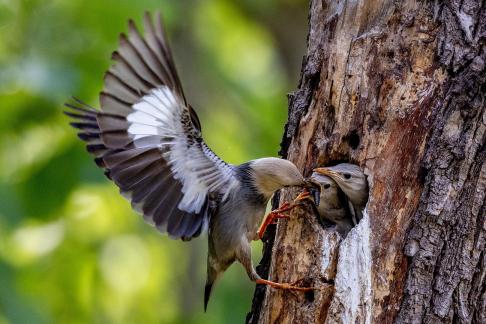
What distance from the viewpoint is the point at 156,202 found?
495cm

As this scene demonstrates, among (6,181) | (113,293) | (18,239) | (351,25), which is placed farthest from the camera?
(113,293)

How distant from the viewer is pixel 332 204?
5.24 meters

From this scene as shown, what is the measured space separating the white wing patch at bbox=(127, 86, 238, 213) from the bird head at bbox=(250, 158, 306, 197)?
206 mm

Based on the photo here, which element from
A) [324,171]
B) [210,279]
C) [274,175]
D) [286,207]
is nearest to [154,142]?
[274,175]

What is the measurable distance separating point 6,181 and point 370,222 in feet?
12.0

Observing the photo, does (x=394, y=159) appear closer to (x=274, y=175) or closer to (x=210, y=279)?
(x=274, y=175)

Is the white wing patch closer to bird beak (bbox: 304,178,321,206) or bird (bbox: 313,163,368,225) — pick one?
bird beak (bbox: 304,178,321,206)

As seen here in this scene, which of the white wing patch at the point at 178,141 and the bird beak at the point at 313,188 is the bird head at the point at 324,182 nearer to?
the bird beak at the point at 313,188

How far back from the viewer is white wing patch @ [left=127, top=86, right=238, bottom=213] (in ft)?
15.5

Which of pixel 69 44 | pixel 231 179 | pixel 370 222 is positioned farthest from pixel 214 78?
pixel 370 222

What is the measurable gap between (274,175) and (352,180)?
466 mm

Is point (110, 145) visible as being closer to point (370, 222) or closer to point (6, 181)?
point (370, 222)

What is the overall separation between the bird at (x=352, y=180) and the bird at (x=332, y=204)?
0.09 metres

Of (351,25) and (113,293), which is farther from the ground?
(351,25)
